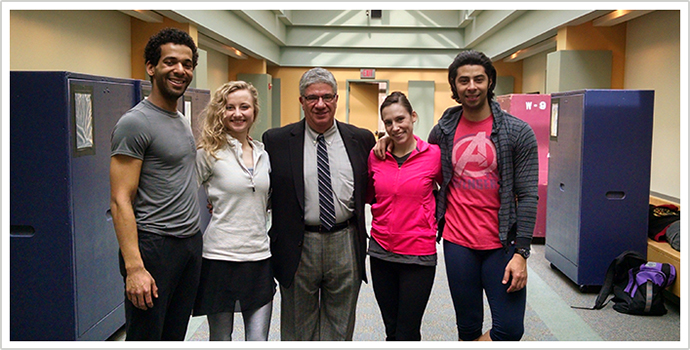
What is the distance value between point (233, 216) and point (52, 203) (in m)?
1.36

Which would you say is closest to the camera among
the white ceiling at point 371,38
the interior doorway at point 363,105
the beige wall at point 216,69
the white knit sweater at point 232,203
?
the white knit sweater at point 232,203

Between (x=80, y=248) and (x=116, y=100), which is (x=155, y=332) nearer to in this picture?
(x=80, y=248)

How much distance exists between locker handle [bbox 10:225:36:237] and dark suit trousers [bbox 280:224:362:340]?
157 cm

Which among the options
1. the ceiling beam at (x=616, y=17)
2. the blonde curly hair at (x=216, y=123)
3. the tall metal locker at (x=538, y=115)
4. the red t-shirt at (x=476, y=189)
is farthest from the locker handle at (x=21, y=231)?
the ceiling beam at (x=616, y=17)

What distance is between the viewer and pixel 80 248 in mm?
3107

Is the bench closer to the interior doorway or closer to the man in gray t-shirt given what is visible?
the man in gray t-shirt

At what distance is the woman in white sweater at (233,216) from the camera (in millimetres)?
2252

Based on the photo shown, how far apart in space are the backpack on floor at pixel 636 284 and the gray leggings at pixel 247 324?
9.68 ft

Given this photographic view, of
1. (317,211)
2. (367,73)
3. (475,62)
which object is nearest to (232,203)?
(317,211)

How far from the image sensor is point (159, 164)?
203 centimetres

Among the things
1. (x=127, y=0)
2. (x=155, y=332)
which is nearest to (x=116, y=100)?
(x=127, y=0)

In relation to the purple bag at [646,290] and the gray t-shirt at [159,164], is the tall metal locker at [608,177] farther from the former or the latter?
the gray t-shirt at [159,164]

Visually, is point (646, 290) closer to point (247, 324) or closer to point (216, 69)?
point (247, 324)

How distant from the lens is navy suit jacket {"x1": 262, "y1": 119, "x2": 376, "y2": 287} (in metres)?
2.37
